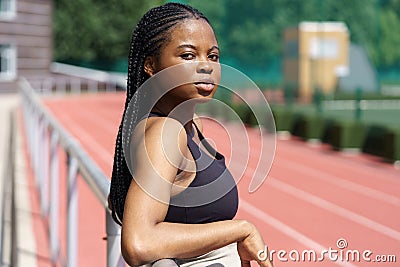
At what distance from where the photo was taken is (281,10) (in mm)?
71875

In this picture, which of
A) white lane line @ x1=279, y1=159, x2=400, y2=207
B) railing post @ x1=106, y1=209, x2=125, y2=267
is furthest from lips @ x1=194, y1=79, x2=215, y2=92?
white lane line @ x1=279, y1=159, x2=400, y2=207

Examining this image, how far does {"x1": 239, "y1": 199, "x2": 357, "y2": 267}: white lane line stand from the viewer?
766 centimetres

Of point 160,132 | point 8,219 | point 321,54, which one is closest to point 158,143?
point 160,132

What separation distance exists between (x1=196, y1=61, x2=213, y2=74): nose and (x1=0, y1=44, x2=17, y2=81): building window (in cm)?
3534

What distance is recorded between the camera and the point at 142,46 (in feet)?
5.97

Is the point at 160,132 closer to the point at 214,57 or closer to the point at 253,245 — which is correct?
the point at 214,57

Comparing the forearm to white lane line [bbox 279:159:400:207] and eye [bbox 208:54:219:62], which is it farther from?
white lane line [bbox 279:159:400:207]

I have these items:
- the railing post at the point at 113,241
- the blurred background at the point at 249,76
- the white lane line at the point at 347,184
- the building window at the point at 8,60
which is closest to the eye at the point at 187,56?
the blurred background at the point at 249,76

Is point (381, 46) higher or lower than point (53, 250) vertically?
lower

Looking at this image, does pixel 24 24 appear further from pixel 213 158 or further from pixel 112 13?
pixel 213 158

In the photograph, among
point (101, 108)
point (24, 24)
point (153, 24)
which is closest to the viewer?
point (153, 24)

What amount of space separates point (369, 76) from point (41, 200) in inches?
1625

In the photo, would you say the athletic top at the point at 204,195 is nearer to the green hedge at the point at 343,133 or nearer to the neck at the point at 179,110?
the neck at the point at 179,110

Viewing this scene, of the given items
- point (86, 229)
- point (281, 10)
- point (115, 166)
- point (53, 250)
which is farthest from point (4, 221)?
point (281, 10)
